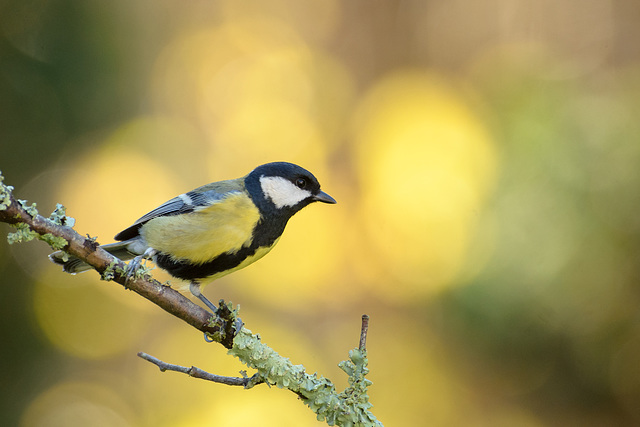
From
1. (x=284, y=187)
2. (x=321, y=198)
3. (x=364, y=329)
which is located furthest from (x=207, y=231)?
(x=364, y=329)

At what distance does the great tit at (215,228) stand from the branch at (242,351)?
236 mm

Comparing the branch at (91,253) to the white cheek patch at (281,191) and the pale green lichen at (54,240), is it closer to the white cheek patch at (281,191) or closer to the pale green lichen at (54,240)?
the pale green lichen at (54,240)

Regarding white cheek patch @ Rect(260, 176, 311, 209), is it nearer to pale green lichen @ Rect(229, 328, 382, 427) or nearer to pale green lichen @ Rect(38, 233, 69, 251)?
pale green lichen @ Rect(229, 328, 382, 427)

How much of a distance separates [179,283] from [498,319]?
4.25ft

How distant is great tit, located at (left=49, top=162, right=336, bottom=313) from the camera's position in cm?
142

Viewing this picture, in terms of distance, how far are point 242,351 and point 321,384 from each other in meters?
0.18

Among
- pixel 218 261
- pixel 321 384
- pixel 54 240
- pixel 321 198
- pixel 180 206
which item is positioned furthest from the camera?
pixel 321 198

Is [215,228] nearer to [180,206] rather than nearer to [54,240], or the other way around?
[180,206]

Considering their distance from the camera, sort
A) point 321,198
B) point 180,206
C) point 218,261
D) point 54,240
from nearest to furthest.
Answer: point 54,240 → point 218,261 → point 180,206 → point 321,198

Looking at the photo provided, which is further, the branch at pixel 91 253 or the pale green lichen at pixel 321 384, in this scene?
the pale green lichen at pixel 321 384

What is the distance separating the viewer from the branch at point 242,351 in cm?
104

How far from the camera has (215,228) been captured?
1426 mm

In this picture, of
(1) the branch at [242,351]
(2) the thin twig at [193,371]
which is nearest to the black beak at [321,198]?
(1) the branch at [242,351]

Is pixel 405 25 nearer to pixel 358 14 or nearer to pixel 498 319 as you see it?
pixel 358 14
